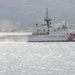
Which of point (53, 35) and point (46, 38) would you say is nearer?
point (46, 38)

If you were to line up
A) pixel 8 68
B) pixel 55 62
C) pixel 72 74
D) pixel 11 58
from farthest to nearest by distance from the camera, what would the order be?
1. pixel 11 58
2. pixel 55 62
3. pixel 8 68
4. pixel 72 74

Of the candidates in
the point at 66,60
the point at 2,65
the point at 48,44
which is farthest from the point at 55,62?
the point at 48,44

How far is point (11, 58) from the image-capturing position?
71125 millimetres

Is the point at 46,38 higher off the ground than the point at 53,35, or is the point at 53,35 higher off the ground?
the point at 53,35

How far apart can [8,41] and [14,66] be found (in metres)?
47.0

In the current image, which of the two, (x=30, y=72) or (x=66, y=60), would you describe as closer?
(x=30, y=72)

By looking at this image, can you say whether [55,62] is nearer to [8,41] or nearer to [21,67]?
[21,67]

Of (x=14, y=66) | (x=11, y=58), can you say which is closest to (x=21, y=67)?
(x=14, y=66)

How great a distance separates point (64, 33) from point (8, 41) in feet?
37.7

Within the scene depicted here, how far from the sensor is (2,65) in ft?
203

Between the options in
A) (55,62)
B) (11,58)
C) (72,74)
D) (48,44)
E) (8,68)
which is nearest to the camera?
(72,74)

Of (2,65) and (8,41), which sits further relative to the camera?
(8,41)

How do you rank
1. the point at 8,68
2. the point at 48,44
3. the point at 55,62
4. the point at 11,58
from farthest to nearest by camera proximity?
1. the point at 48,44
2. the point at 11,58
3. the point at 55,62
4. the point at 8,68

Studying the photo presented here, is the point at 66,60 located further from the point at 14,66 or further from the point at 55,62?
the point at 14,66
